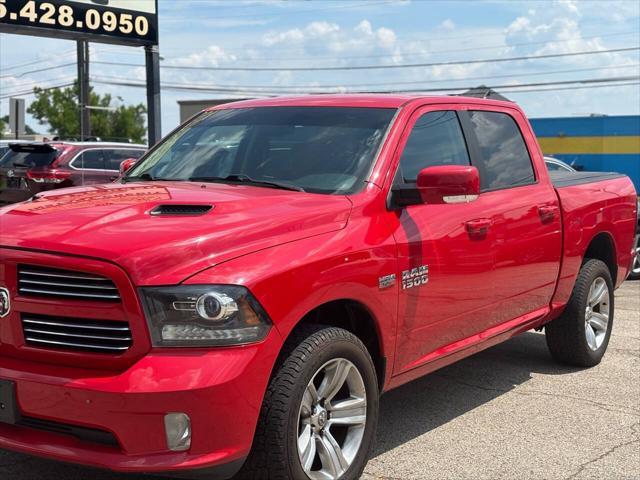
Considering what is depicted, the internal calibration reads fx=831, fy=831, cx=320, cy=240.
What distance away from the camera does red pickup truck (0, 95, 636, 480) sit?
3164 mm

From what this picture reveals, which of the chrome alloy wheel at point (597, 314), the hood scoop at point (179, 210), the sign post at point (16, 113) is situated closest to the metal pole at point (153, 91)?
the sign post at point (16, 113)

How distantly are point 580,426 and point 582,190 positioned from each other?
191 centimetres

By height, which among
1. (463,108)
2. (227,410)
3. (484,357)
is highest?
(463,108)

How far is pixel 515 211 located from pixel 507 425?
4.35 ft

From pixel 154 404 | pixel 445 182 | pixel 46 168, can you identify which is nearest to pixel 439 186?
pixel 445 182

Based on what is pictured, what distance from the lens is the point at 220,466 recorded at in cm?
320

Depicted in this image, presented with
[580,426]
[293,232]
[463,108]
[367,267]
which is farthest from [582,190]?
[293,232]

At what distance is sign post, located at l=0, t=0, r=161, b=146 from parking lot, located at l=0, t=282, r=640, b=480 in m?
8.77

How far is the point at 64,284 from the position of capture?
3260 millimetres

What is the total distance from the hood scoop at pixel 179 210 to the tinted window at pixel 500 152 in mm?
2098

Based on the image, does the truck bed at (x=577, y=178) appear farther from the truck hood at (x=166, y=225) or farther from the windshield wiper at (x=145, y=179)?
the windshield wiper at (x=145, y=179)

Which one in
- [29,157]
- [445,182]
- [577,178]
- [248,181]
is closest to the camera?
[445,182]

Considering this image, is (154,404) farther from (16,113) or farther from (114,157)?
(16,113)

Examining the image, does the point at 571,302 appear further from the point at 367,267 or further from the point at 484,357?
the point at 367,267
